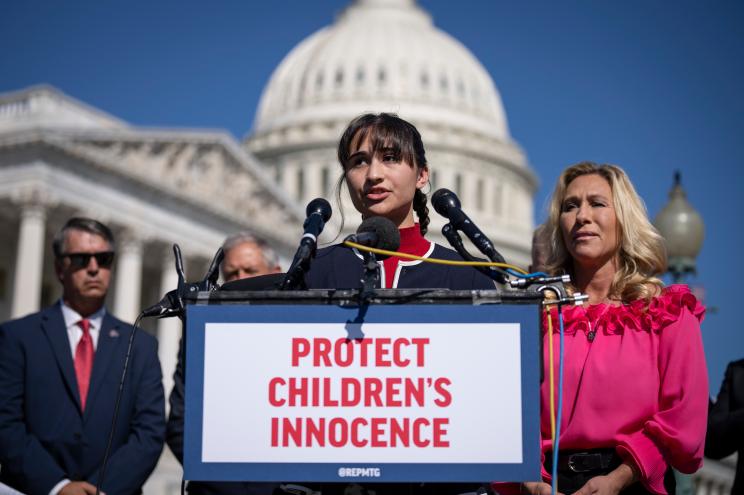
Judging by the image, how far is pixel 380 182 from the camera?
Result: 4.41 metres

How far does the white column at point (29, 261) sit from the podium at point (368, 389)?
35.9 meters

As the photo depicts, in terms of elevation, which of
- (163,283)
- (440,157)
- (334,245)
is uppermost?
(440,157)

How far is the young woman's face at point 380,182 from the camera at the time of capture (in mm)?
4418

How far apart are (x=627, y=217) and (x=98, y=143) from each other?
126 feet

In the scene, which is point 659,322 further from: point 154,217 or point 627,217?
point 154,217

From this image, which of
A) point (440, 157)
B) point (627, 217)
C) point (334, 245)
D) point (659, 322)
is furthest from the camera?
point (440, 157)

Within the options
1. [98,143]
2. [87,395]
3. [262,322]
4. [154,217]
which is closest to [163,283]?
[154,217]

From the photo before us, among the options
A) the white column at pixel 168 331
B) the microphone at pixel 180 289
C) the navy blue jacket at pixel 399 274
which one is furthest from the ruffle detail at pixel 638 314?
the white column at pixel 168 331

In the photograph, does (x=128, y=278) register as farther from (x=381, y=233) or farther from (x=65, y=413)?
(x=381, y=233)

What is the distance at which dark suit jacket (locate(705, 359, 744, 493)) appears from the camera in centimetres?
656

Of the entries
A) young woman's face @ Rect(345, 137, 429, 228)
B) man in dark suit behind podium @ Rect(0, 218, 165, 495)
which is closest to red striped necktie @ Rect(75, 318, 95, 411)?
man in dark suit behind podium @ Rect(0, 218, 165, 495)

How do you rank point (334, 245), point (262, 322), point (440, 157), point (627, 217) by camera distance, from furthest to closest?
point (440, 157) → point (627, 217) → point (334, 245) → point (262, 322)

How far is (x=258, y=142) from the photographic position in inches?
3605

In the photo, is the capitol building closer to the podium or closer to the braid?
the braid
